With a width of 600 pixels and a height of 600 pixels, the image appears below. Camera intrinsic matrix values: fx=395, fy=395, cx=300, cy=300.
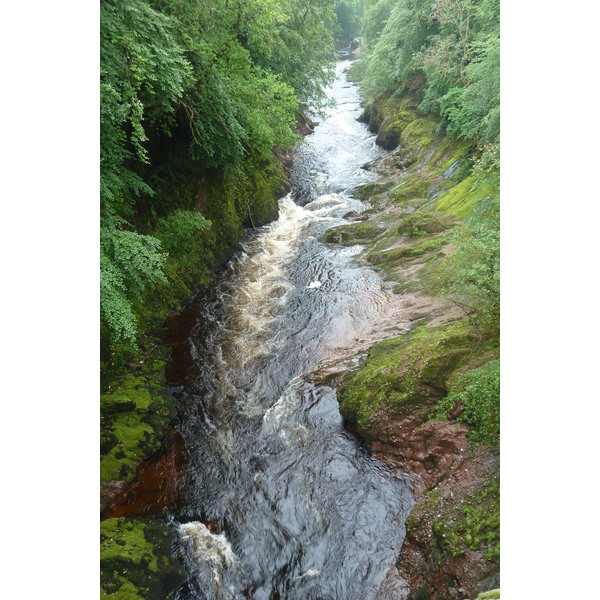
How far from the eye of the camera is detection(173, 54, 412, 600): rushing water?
201 inches

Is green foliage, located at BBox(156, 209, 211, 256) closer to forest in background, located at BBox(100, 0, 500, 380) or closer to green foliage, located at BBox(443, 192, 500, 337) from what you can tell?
forest in background, located at BBox(100, 0, 500, 380)

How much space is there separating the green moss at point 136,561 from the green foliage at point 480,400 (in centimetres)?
425

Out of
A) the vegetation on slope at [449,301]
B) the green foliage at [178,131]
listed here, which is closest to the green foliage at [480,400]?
the vegetation on slope at [449,301]

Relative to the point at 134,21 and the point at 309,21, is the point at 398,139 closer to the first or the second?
the point at 309,21

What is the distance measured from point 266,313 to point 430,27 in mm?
16928

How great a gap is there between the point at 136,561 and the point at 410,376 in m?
4.48

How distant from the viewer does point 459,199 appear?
39.4 ft

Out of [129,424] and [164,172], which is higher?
[164,172]

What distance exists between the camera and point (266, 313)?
10125mm

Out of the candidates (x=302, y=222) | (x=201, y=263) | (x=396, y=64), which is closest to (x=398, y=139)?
(x=396, y=64)

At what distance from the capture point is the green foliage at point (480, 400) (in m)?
5.03

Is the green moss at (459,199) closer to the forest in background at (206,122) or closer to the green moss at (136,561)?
the forest in background at (206,122)

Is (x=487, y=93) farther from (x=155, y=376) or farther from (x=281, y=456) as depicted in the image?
(x=155, y=376)

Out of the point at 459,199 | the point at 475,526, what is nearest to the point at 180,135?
the point at 459,199
